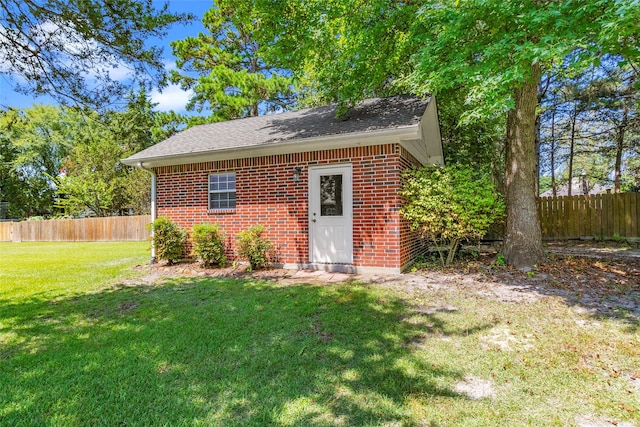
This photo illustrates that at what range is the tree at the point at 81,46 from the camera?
435 cm

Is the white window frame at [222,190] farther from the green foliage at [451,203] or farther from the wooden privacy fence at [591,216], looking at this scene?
the wooden privacy fence at [591,216]

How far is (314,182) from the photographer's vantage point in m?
7.11

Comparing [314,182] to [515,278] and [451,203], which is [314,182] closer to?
[451,203]

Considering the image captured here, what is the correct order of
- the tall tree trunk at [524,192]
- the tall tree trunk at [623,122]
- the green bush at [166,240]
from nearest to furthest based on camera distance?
the tall tree trunk at [524,192] → the green bush at [166,240] → the tall tree trunk at [623,122]

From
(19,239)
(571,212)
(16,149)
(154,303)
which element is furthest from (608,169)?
(16,149)

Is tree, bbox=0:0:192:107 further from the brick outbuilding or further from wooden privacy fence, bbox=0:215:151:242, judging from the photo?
wooden privacy fence, bbox=0:215:151:242

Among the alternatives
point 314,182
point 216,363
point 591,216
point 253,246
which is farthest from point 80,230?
point 591,216

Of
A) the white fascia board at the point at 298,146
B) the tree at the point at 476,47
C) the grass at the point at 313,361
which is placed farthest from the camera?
the white fascia board at the point at 298,146

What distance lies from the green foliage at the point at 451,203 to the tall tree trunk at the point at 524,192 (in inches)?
17.9

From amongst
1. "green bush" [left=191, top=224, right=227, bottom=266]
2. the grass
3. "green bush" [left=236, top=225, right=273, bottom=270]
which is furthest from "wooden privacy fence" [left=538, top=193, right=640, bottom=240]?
"green bush" [left=191, top=224, right=227, bottom=266]

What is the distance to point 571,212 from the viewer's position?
1156cm

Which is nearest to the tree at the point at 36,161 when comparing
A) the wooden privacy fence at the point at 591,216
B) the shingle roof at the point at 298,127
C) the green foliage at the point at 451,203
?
the shingle roof at the point at 298,127

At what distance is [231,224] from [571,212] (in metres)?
11.7

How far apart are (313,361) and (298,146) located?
4.96 metres
